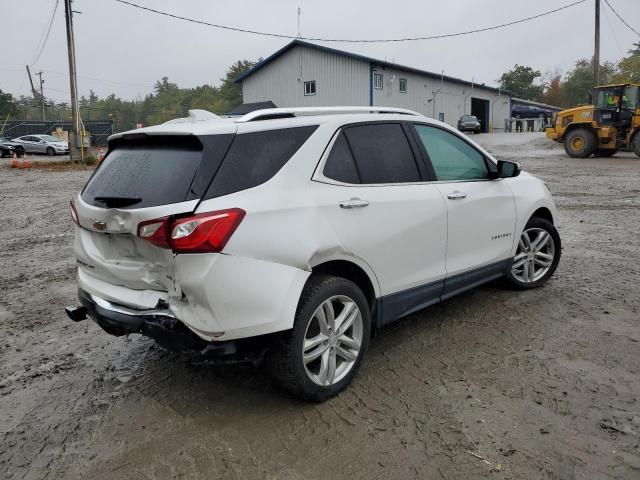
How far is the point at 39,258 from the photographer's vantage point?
671 cm

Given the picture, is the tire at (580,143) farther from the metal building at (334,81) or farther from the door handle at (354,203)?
the door handle at (354,203)

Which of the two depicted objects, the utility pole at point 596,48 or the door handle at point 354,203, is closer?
the door handle at point 354,203

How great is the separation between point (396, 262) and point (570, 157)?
69.2 feet

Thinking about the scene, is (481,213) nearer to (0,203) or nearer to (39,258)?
(39,258)

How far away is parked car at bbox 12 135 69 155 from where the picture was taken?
32.5 m

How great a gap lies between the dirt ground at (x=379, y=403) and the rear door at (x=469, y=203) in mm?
560

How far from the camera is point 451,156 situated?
13.4 ft

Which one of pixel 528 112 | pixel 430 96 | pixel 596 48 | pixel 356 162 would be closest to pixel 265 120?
pixel 356 162

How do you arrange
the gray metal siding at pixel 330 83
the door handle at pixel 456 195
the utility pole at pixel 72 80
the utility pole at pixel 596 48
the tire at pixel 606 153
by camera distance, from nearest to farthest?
the door handle at pixel 456 195, the tire at pixel 606 153, the utility pole at pixel 72 80, the utility pole at pixel 596 48, the gray metal siding at pixel 330 83

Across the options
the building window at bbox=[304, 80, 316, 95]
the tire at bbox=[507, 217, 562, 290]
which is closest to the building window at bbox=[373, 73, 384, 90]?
the building window at bbox=[304, 80, 316, 95]

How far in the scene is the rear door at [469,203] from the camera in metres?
3.83

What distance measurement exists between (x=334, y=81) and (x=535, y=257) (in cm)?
3183

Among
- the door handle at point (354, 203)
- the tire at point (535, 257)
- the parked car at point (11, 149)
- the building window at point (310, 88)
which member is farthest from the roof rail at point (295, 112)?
the parked car at point (11, 149)

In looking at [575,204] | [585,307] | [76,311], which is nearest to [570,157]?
[575,204]
